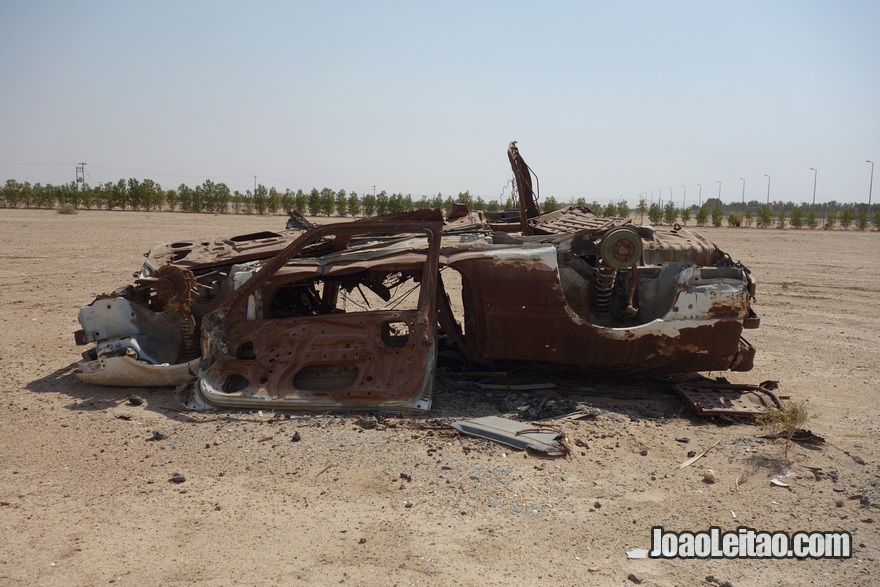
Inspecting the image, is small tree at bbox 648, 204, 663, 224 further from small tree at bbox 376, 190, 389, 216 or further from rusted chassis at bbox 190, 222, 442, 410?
rusted chassis at bbox 190, 222, 442, 410

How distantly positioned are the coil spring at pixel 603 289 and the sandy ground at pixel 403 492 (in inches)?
28.3

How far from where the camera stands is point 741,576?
3064mm

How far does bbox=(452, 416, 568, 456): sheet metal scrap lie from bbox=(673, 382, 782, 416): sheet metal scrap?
4.63 feet

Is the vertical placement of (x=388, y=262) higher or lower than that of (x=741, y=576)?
higher

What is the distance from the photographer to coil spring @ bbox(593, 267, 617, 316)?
17.8ft

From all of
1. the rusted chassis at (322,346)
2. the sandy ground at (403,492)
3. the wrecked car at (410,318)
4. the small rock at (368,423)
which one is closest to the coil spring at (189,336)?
the wrecked car at (410,318)

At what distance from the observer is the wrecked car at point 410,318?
5031 mm

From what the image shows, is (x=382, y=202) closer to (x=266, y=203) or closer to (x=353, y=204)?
(x=353, y=204)

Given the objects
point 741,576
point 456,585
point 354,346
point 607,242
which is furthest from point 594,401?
point 456,585

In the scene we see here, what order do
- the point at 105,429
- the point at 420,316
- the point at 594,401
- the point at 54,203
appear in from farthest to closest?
1. the point at 54,203
2. the point at 594,401
3. the point at 420,316
4. the point at 105,429

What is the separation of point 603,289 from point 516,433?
5.34ft

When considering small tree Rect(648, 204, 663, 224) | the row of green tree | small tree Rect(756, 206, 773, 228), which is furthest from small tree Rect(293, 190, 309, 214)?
small tree Rect(756, 206, 773, 228)

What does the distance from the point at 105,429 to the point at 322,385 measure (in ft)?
5.11

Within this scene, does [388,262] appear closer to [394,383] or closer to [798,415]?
[394,383]
